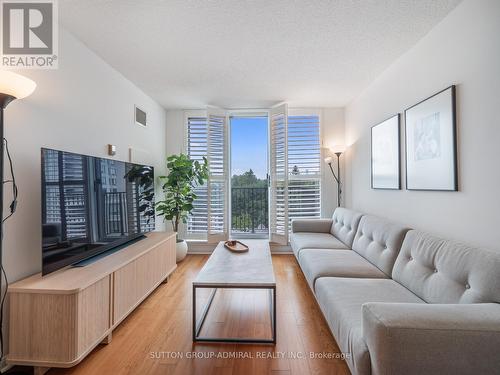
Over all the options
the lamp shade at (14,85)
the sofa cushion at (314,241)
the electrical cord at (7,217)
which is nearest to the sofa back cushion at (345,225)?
the sofa cushion at (314,241)

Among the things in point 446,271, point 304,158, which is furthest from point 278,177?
point 446,271

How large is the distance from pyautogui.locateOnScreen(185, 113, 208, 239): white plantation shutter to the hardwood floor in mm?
1603

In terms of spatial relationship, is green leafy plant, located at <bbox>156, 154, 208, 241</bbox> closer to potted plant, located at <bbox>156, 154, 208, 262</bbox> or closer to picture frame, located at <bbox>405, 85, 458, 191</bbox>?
potted plant, located at <bbox>156, 154, 208, 262</bbox>

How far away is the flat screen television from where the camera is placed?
1714 millimetres

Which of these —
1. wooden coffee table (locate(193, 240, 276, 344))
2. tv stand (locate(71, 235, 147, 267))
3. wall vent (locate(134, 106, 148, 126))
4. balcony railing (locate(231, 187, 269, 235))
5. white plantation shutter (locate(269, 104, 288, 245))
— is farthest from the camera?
balcony railing (locate(231, 187, 269, 235))

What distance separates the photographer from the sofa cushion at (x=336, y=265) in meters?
2.18

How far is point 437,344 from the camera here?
105cm

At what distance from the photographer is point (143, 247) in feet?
8.43

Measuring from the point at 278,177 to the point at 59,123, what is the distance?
9.84ft

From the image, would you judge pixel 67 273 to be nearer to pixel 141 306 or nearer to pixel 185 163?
pixel 141 306

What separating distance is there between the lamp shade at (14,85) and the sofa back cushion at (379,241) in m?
2.86

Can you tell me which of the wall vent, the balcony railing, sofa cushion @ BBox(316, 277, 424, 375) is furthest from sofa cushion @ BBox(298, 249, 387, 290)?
the wall vent

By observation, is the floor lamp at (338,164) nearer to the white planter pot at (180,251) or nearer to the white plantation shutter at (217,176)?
the white plantation shutter at (217,176)

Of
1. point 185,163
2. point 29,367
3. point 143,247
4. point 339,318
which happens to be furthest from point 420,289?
point 185,163
